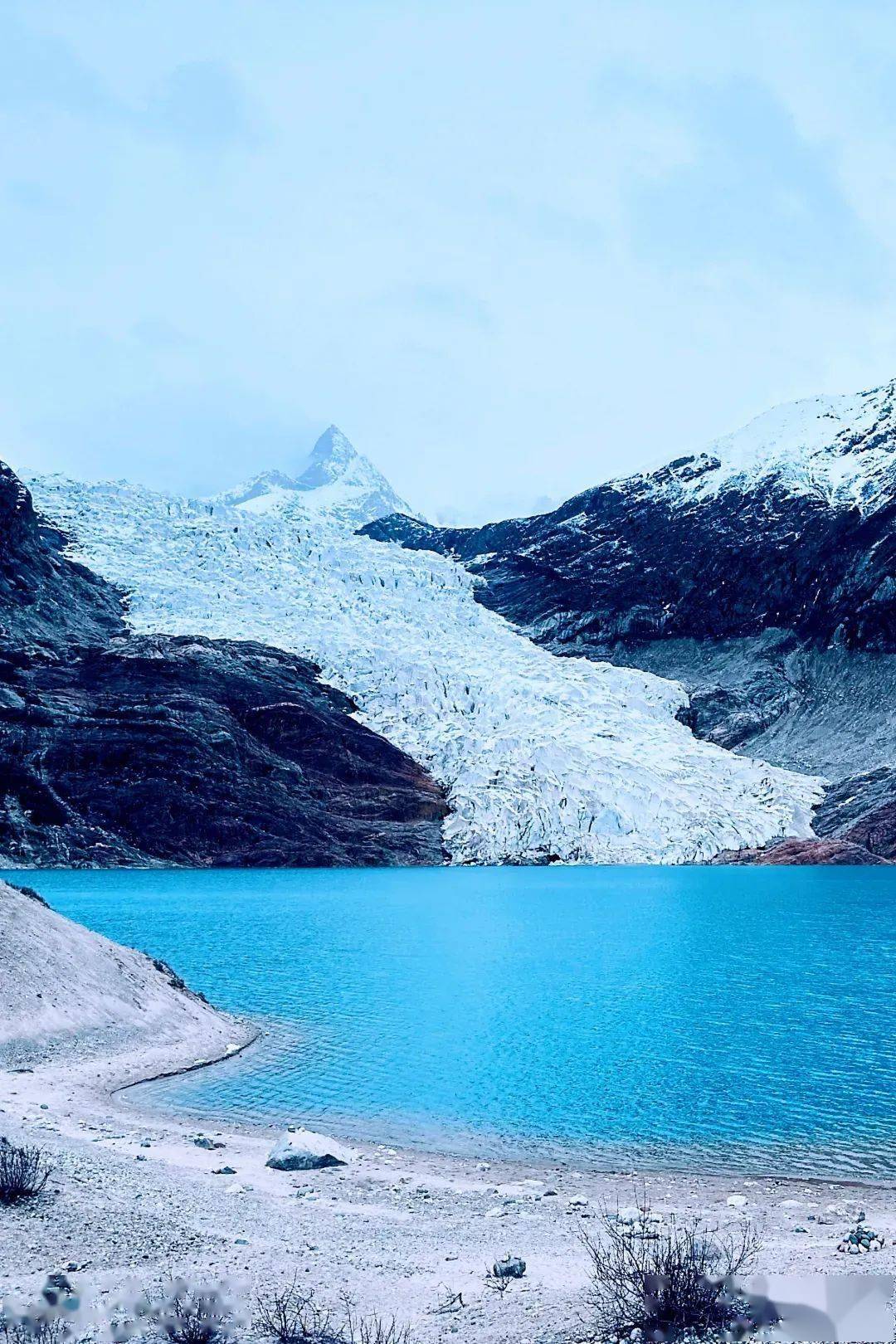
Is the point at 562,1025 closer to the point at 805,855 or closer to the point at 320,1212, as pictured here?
the point at 320,1212

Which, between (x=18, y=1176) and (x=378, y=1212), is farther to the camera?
(x=378, y=1212)

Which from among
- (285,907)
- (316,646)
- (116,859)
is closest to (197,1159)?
(285,907)

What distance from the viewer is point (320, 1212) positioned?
1521 cm

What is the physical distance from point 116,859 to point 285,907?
151 feet

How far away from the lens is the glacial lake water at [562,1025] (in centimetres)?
2130

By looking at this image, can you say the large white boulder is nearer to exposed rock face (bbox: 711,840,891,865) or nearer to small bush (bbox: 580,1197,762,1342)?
small bush (bbox: 580,1197,762,1342)

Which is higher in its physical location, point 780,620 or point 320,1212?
point 780,620

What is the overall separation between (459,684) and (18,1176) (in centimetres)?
12862

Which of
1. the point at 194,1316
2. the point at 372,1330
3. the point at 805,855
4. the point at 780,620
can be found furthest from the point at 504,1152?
the point at 780,620

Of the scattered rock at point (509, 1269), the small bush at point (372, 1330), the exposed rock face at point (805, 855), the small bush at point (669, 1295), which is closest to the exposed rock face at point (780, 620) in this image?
the exposed rock face at point (805, 855)

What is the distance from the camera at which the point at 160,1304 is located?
10.3m

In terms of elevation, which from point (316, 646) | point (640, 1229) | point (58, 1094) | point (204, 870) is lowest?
point (204, 870)

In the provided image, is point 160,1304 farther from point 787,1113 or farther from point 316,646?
point 316,646

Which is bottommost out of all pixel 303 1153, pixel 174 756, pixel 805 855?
pixel 805 855
